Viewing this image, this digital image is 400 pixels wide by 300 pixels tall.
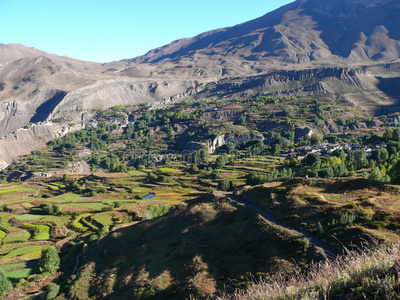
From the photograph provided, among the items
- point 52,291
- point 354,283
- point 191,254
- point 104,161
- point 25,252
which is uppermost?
point 354,283

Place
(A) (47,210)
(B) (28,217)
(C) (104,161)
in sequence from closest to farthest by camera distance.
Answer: (B) (28,217), (A) (47,210), (C) (104,161)

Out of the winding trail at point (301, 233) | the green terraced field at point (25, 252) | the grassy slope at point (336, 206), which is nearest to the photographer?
the winding trail at point (301, 233)

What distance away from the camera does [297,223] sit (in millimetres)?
35250

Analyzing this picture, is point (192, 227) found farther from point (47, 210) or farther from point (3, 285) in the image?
point (47, 210)

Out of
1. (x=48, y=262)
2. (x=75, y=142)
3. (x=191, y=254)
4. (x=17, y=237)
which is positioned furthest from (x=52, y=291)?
(x=75, y=142)

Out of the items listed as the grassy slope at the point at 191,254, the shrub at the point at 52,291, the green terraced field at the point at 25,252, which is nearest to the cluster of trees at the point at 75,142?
the green terraced field at the point at 25,252

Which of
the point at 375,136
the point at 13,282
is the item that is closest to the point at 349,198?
the point at 13,282

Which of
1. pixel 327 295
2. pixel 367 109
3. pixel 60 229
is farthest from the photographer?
pixel 367 109

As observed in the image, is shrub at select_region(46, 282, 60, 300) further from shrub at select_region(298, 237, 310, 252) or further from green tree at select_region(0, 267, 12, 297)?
shrub at select_region(298, 237, 310, 252)

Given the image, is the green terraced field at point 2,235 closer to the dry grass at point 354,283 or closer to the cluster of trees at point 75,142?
the dry grass at point 354,283

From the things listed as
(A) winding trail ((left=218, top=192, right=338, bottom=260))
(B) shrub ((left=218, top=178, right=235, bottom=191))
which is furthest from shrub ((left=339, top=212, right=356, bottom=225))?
(B) shrub ((left=218, top=178, right=235, bottom=191))

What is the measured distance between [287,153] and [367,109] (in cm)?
11147

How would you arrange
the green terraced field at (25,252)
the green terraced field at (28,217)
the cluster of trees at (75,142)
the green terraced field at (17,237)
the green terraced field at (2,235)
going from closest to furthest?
the green terraced field at (25,252) → the green terraced field at (17,237) → the green terraced field at (2,235) → the green terraced field at (28,217) → the cluster of trees at (75,142)

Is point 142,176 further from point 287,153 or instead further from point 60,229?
point 287,153
